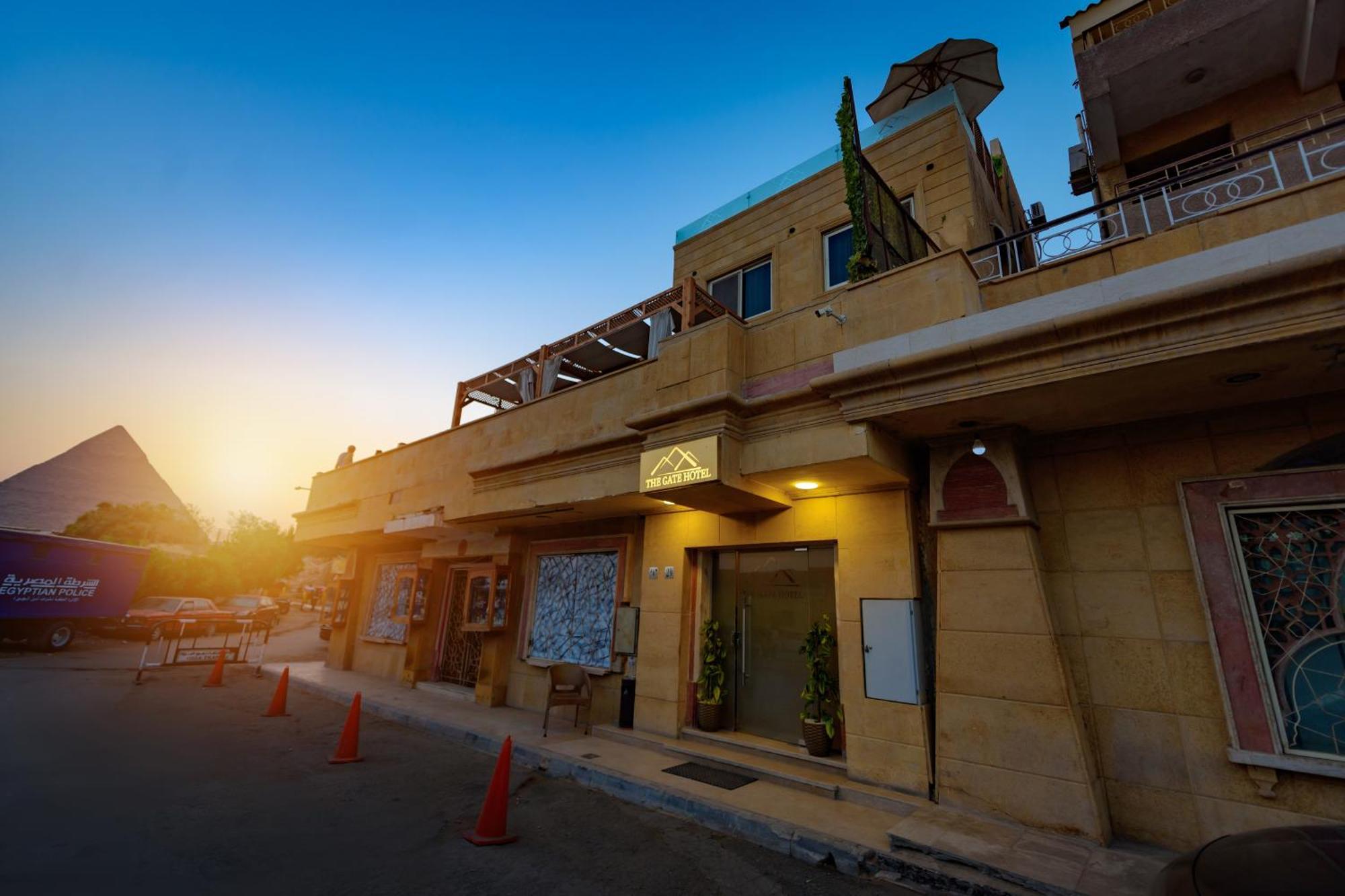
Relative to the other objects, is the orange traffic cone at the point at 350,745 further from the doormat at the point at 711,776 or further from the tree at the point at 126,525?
the tree at the point at 126,525

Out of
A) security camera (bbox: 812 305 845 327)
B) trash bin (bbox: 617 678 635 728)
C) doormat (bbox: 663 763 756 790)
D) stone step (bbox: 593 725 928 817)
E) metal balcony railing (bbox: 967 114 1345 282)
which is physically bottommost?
doormat (bbox: 663 763 756 790)

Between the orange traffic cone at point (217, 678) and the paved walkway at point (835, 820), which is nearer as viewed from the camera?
the paved walkway at point (835, 820)

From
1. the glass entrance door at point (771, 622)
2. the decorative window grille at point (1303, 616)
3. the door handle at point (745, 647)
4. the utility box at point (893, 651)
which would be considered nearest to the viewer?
the decorative window grille at point (1303, 616)

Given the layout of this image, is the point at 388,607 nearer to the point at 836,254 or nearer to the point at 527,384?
the point at 527,384

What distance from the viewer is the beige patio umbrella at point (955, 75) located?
10180mm

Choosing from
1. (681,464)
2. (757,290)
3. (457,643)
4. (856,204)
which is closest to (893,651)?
(681,464)

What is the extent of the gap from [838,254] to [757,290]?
182 centimetres

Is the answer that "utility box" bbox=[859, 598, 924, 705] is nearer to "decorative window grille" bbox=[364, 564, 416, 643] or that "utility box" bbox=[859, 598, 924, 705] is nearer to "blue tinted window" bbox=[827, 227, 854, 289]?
"blue tinted window" bbox=[827, 227, 854, 289]

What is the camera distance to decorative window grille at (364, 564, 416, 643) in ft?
47.9

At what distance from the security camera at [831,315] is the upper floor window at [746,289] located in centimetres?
445

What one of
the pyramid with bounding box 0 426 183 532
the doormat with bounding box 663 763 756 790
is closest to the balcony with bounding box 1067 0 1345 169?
the doormat with bounding box 663 763 756 790

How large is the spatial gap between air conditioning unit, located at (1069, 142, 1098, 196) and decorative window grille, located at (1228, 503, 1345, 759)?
8.46 meters

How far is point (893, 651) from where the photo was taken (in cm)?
650

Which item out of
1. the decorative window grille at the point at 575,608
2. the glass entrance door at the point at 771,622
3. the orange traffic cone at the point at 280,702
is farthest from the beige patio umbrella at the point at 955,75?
the orange traffic cone at the point at 280,702
